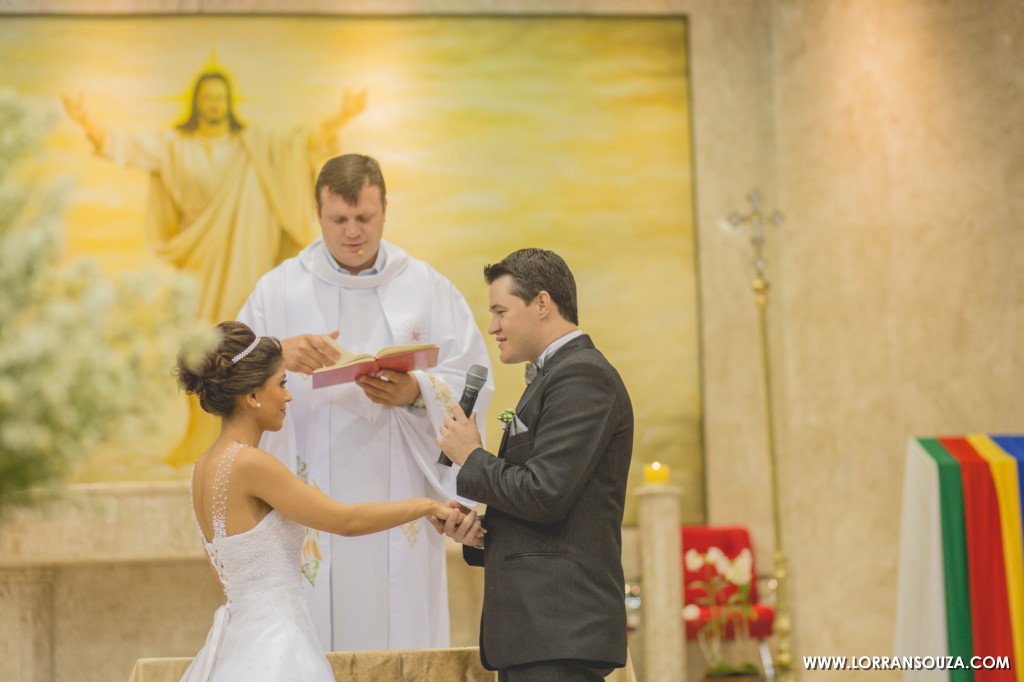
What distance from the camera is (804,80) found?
357 inches

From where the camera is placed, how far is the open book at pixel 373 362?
4438 mm

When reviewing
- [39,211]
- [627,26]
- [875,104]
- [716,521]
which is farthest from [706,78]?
[39,211]

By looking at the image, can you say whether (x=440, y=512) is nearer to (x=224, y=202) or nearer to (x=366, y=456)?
(x=366, y=456)

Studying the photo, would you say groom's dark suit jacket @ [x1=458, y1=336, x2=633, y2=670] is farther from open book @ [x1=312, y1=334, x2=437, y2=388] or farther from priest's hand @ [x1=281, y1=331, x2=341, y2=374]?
priest's hand @ [x1=281, y1=331, x2=341, y2=374]

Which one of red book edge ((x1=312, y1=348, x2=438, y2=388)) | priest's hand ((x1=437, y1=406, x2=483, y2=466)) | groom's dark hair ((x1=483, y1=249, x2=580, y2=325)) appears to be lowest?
priest's hand ((x1=437, y1=406, x2=483, y2=466))

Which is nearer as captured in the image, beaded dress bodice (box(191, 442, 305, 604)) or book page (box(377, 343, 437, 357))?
beaded dress bodice (box(191, 442, 305, 604))

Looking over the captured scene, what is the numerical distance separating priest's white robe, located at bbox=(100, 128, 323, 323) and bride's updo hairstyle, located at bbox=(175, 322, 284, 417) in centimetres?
519

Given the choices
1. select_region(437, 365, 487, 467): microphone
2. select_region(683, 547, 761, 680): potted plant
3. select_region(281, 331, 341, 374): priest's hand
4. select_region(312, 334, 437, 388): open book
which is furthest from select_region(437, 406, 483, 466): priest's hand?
select_region(683, 547, 761, 680): potted plant

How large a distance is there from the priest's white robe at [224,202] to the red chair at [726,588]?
3.63m

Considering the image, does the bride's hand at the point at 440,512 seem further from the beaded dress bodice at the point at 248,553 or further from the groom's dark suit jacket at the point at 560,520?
the beaded dress bodice at the point at 248,553

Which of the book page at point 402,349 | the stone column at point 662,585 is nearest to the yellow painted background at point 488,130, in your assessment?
the stone column at point 662,585

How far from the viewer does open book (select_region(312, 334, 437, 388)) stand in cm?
444

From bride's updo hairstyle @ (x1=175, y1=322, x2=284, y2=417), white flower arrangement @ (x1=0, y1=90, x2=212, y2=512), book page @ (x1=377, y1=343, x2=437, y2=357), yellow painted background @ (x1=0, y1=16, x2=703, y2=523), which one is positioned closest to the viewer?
white flower arrangement @ (x1=0, y1=90, x2=212, y2=512)

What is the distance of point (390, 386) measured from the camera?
4812mm
